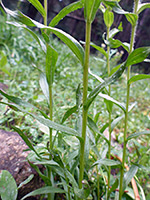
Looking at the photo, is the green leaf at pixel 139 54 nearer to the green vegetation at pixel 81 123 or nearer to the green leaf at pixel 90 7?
the green vegetation at pixel 81 123

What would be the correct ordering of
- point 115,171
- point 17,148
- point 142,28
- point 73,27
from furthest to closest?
point 73,27
point 142,28
point 115,171
point 17,148

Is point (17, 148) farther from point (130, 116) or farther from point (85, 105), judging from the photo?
point (130, 116)

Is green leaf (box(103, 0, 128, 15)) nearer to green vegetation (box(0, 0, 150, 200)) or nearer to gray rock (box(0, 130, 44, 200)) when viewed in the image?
green vegetation (box(0, 0, 150, 200))

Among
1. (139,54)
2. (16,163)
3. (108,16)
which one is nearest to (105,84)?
(139,54)

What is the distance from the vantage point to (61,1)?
150cm

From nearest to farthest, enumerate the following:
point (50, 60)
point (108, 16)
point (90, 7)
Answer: point (90, 7), point (50, 60), point (108, 16)

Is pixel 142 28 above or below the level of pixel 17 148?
above

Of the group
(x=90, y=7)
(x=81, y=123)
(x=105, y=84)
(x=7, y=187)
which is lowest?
(x=7, y=187)

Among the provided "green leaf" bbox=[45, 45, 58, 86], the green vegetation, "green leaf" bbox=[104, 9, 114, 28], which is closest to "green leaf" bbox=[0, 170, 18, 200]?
the green vegetation

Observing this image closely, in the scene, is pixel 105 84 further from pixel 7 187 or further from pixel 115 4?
pixel 7 187

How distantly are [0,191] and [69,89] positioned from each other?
1131 mm

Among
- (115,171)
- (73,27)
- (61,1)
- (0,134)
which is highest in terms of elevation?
(73,27)

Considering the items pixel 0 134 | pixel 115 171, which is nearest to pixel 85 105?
pixel 0 134

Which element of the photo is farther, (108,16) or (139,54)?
(108,16)
